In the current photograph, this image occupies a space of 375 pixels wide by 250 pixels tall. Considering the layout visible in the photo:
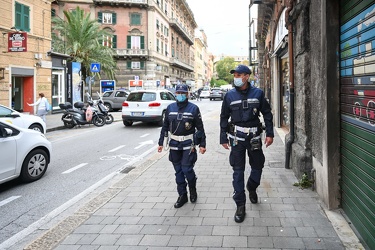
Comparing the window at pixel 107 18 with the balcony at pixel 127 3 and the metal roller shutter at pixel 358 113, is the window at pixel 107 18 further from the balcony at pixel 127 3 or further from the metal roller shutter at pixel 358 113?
the metal roller shutter at pixel 358 113

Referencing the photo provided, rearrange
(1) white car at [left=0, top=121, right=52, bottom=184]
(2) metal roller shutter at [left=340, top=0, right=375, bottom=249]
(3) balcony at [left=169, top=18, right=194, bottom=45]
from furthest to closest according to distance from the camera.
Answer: (3) balcony at [left=169, top=18, right=194, bottom=45], (1) white car at [left=0, top=121, right=52, bottom=184], (2) metal roller shutter at [left=340, top=0, right=375, bottom=249]

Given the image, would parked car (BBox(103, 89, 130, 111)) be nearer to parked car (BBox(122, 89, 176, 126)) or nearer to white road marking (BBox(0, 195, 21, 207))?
parked car (BBox(122, 89, 176, 126))

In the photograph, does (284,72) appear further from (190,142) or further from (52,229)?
(52,229)

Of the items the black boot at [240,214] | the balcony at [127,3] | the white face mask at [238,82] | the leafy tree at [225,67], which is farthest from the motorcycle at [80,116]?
the leafy tree at [225,67]

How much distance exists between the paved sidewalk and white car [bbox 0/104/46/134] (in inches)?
261

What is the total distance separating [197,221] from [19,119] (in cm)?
935

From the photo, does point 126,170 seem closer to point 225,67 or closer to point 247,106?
point 247,106

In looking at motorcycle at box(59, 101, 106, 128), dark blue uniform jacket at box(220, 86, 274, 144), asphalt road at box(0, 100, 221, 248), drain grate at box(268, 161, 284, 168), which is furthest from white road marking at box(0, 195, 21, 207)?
motorcycle at box(59, 101, 106, 128)

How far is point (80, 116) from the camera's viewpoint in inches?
657

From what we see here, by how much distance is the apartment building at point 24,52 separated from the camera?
1853 centimetres

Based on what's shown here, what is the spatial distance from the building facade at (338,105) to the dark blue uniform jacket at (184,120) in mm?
1701

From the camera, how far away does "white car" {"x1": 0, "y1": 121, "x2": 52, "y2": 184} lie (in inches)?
238

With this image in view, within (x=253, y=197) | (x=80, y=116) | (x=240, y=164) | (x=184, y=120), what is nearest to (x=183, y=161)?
(x=184, y=120)

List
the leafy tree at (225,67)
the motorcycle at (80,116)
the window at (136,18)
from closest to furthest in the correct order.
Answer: the motorcycle at (80,116) < the window at (136,18) < the leafy tree at (225,67)
